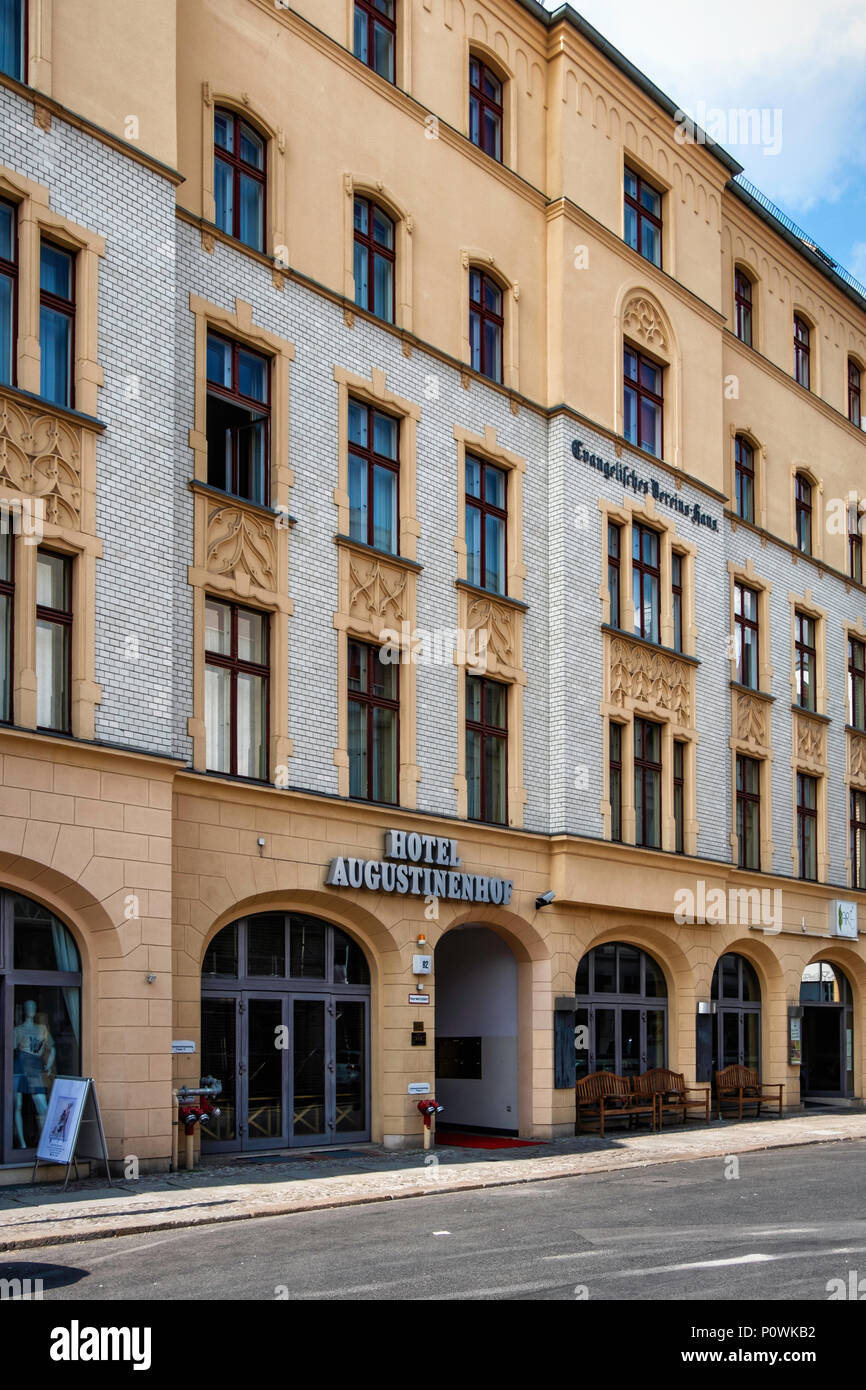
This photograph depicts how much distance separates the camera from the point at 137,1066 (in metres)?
17.5

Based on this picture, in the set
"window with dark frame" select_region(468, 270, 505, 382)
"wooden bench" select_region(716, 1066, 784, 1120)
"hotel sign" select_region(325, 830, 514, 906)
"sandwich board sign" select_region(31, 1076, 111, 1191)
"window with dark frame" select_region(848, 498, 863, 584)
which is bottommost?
"wooden bench" select_region(716, 1066, 784, 1120)

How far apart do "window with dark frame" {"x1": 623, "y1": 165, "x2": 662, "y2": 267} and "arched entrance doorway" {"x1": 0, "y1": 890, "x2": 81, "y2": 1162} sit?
17581mm

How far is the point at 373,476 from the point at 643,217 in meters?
10.0

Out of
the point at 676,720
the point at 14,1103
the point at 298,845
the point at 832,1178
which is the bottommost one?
the point at 832,1178

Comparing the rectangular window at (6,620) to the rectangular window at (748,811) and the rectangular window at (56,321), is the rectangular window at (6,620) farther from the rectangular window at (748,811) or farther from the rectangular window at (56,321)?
the rectangular window at (748,811)

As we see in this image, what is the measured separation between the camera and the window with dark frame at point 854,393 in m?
38.8

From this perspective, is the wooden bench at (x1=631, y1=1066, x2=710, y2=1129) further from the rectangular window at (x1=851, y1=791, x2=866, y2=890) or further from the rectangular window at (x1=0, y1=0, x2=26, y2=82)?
the rectangular window at (x1=0, y1=0, x2=26, y2=82)

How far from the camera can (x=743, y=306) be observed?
113ft

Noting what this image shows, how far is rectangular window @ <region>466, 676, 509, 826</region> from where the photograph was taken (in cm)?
2448

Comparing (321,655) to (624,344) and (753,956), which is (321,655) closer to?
(624,344)

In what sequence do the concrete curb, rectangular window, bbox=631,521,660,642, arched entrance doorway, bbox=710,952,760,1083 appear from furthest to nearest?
arched entrance doorway, bbox=710,952,760,1083
rectangular window, bbox=631,521,660,642
the concrete curb

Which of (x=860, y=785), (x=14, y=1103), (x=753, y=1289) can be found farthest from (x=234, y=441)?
(x=860, y=785)

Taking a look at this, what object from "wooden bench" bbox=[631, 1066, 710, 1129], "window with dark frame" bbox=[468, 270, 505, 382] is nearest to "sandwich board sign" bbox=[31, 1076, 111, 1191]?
"wooden bench" bbox=[631, 1066, 710, 1129]

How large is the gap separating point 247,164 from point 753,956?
18.9 meters
